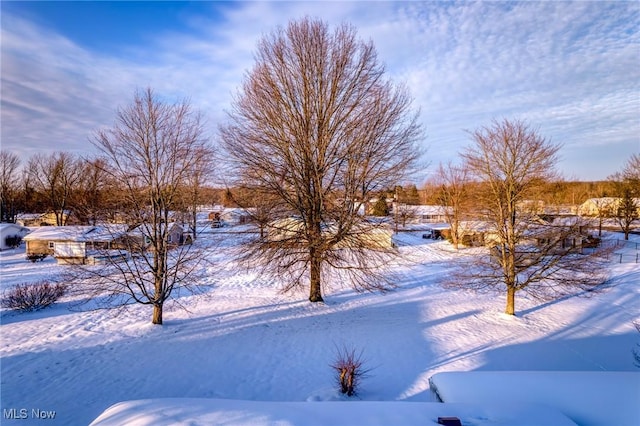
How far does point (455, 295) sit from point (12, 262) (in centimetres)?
3121

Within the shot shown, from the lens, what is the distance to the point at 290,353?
9117 millimetres

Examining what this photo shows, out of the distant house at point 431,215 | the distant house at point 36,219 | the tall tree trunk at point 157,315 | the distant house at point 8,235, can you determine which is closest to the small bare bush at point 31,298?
the tall tree trunk at point 157,315

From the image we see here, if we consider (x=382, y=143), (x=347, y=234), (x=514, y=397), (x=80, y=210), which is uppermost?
(x=382, y=143)

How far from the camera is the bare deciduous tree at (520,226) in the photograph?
38.7 ft

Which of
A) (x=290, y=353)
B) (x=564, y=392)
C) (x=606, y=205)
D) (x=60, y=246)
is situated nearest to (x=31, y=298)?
(x=290, y=353)

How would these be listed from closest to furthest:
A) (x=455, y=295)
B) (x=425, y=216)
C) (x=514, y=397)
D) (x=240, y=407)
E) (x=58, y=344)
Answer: (x=240, y=407), (x=514, y=397), (x=58, y=344), (x=455, y=295), (x=425, y=216)

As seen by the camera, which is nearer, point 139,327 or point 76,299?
point 139,327

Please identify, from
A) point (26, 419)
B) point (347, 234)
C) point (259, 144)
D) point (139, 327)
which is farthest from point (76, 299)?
point (347, 234)

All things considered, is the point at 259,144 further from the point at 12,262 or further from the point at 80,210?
the point at 12,262

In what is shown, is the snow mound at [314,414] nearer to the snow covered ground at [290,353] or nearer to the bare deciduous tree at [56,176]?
the snow covered ground at [290,353]

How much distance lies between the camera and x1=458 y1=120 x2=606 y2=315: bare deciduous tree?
11.8 m

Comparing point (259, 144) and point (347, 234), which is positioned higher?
point (259, 144)

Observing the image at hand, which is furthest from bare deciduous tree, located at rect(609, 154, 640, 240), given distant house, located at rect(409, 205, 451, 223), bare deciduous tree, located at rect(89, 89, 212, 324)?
bare deciduous tree, located at rect(89, 89, 212, 324)

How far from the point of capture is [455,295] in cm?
1523
